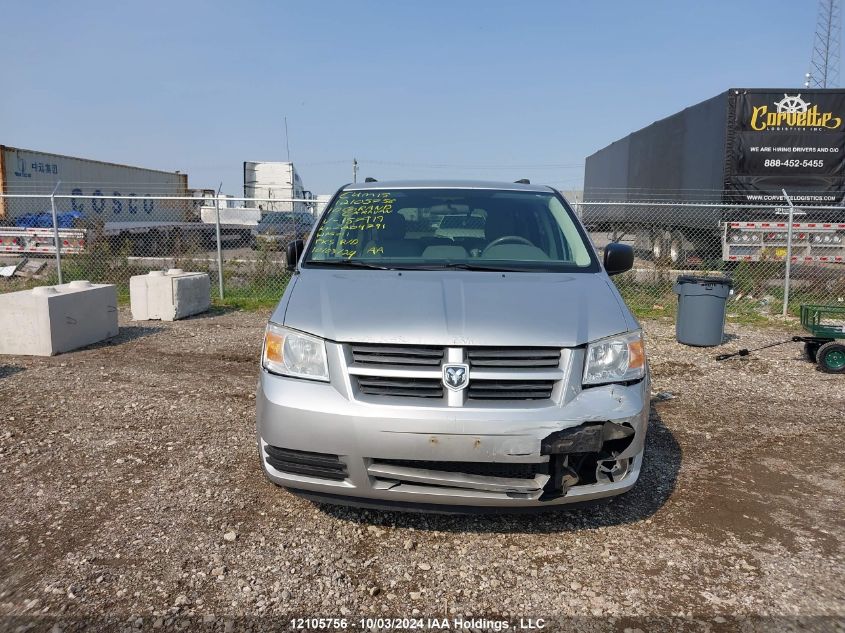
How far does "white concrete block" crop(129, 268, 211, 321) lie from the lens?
9305 millimetres

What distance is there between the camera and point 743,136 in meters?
12.5

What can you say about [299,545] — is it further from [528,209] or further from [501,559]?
[528,209]

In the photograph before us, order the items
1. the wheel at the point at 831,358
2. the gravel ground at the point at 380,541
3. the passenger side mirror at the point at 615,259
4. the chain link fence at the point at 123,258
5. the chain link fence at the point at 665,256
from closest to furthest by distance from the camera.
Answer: the gravel ground at the point at 380,541 → the passenger side mirror at the point at 615,259 → the wheel at the point at 831,358 → the chain link fence at the point at 665,256 → the chain link fence at the point at 123,258

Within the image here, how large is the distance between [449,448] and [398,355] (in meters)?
0.48

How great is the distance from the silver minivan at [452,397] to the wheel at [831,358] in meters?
4.54

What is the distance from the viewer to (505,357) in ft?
9.66

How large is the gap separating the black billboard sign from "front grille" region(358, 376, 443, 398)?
38.4ft

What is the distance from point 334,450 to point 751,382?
518 centimetres

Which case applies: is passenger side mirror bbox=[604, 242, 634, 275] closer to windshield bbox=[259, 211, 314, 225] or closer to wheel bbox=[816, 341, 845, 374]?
wheel bbox=[816, 341, 845, 374]

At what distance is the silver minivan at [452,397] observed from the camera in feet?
9.23

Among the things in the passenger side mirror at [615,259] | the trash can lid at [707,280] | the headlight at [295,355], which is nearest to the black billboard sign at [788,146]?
the trash can lid at [707,280]

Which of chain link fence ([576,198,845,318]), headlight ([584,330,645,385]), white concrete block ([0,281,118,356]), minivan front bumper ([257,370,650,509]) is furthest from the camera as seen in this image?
chain link fence ([576,198,845,318])

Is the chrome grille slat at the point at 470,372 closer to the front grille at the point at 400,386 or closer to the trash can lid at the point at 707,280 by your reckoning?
the front grille at the point at 400,386

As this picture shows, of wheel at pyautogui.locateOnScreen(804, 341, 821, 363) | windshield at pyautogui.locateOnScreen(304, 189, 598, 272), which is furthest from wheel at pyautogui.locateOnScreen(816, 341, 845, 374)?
windshield at pyautogui.locateOnScreen(304, 189, 598, 272)
